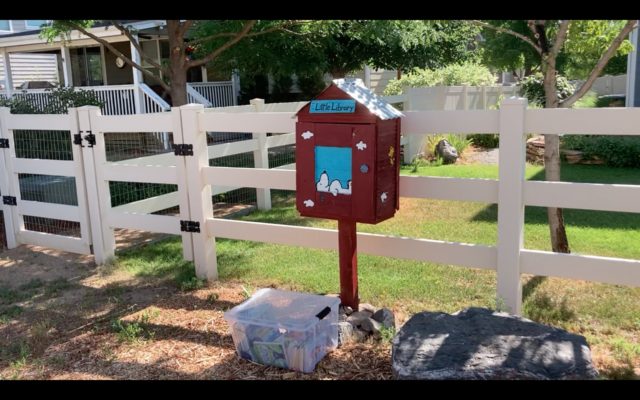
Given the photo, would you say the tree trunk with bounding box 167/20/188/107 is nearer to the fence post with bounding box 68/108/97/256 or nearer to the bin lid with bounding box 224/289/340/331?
the fence post with bounding box 68/108/97/256

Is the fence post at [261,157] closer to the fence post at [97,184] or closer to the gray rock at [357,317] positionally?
the fence post at [97,184]

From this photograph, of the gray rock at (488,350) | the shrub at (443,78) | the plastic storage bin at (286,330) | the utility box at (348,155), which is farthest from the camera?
the shrub at (443,78)

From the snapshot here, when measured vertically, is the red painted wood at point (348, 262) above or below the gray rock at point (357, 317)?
above

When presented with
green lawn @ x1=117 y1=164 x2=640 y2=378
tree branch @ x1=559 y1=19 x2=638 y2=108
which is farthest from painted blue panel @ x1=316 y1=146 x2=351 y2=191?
tree branch @ x1=559 y1=19 x2=638 y2=108

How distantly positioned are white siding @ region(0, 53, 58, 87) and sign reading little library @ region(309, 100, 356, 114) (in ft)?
67.6

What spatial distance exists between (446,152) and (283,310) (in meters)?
7.95

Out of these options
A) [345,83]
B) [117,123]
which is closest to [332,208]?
[345,83]

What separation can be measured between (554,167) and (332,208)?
2158 millimetres

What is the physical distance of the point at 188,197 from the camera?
17.6 feet

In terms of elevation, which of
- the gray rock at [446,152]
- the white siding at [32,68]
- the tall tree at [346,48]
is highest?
the white siding at [32,68]

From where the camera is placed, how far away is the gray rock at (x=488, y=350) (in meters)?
2.83

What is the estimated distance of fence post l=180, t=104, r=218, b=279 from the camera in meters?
5.21

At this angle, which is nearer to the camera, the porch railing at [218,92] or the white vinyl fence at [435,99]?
the white vinyl fence at [435,99]

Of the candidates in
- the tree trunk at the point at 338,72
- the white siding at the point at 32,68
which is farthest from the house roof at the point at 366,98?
the white siding at the point at 32,68
